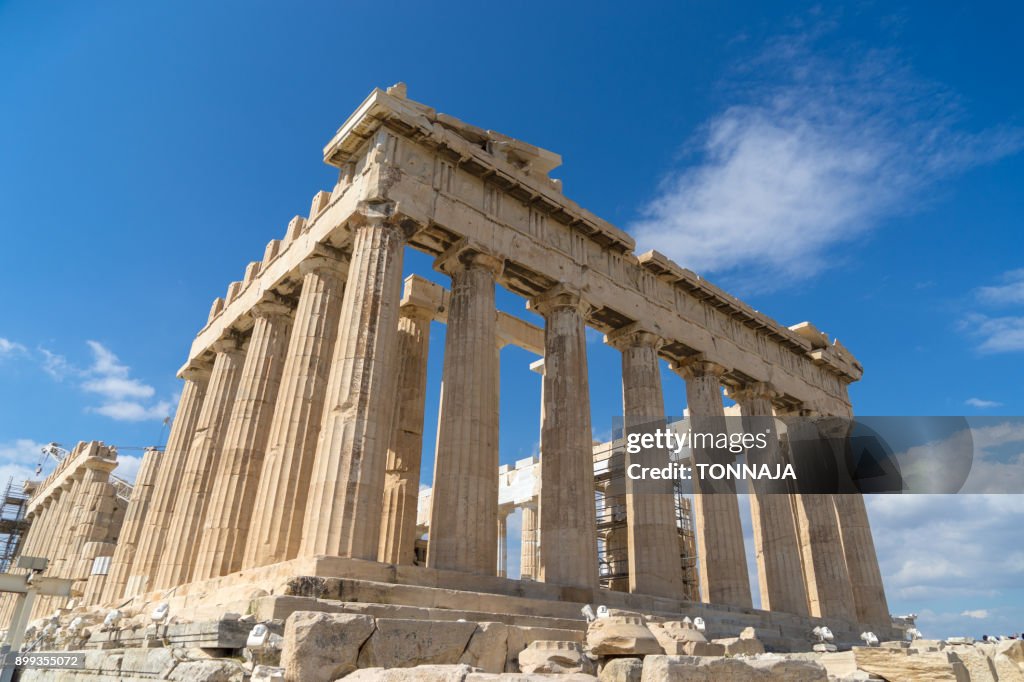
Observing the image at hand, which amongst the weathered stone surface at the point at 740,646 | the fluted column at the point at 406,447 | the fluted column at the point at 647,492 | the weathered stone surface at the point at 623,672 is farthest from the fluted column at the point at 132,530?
the weathered stone surface at the point at 623,672

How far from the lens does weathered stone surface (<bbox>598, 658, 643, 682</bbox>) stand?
754 centimetres

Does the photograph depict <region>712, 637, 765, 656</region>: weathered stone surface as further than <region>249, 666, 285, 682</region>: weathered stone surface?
Yes

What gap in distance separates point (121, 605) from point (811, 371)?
2784cm

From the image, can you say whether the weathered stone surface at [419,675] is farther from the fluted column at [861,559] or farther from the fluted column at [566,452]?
the fluted column at [861,559]

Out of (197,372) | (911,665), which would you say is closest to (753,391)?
(911,665)

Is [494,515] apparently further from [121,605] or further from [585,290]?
[121,605]

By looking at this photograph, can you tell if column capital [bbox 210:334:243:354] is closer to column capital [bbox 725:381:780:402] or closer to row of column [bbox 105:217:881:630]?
row of column [bbox 105:217:881:630]

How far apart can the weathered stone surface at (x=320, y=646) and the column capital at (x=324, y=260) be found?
42.3ft

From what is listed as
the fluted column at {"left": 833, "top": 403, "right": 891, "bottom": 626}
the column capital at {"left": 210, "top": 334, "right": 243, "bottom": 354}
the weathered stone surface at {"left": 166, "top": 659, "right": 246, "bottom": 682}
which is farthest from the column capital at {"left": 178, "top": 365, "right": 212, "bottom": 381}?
the fluted column at {"left": 833, "top": 403, "right": 891, "bottom": 626}

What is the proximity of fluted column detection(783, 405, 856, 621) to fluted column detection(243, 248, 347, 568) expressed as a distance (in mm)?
19923

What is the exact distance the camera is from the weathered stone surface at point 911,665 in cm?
882

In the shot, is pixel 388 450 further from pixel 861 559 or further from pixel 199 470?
pixel 861 559

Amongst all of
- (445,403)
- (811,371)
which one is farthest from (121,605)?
(811,371)

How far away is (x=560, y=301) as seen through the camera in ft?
68.9
